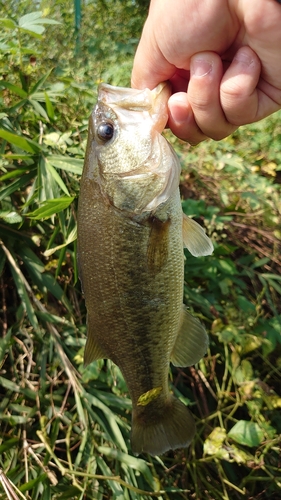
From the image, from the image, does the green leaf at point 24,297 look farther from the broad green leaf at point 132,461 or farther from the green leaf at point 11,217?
the broad green leaf at point 132,461

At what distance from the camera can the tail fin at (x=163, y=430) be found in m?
1.65

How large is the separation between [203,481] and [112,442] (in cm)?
54

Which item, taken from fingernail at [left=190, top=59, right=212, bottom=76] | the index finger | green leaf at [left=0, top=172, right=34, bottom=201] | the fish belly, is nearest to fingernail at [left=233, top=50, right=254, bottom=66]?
fingernail at [left=190, top=59, right=212, bottom=76]

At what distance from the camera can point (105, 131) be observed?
1418 mm

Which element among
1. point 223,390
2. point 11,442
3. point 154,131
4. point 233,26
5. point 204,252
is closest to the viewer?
point 233,26

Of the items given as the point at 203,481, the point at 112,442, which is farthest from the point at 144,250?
the point at 203,481

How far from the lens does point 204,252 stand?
1483 mm

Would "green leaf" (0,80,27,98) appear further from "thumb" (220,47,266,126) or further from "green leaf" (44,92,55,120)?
"thumb" (220,47,266,126)

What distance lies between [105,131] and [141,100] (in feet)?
0.54

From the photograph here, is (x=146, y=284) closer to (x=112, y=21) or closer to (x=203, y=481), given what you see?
(x=203, y=481)

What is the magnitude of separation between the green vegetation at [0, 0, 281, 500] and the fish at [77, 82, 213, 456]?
0.60 meters

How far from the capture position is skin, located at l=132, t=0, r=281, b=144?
1.21 metres

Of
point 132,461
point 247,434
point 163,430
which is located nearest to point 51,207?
point 163,430

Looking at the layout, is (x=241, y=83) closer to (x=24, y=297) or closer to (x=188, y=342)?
(x=188, y=342)
